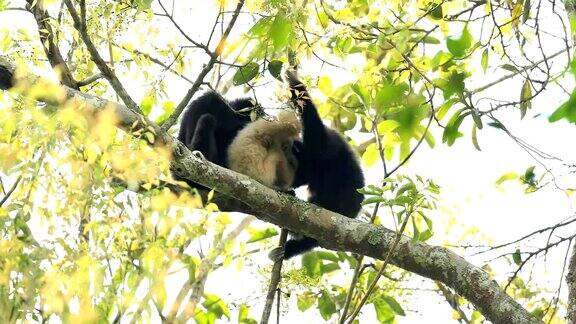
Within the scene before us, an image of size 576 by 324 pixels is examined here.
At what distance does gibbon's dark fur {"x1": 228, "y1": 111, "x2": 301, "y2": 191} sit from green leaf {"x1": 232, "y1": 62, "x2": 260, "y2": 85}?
1.19 m

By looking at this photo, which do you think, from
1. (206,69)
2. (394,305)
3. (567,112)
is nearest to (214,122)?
(206,69)

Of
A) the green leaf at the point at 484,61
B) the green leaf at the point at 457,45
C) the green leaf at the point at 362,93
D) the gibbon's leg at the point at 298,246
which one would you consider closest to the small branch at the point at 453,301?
the gibbon's leg at the point at 298,246

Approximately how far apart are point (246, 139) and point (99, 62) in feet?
5.93

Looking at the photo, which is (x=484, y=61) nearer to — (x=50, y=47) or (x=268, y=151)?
(x=50, y=47)

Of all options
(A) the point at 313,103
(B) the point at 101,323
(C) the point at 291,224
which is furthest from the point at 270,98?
(B) the point at 101,323

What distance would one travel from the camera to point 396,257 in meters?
4.21

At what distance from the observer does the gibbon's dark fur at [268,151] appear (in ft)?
18.3

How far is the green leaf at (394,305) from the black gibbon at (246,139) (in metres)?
1.10

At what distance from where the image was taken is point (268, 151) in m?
5.77

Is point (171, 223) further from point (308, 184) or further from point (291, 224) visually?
point (308, 184)

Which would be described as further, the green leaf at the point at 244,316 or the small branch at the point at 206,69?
the green leaf at the point at 244,316

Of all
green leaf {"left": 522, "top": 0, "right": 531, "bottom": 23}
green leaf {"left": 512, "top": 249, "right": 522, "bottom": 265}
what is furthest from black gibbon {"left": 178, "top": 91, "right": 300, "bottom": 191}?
green leaf {"left": 522, "top": 0, "right": 531, "bottom": 23}

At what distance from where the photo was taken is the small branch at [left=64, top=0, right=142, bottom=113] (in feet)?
12.6

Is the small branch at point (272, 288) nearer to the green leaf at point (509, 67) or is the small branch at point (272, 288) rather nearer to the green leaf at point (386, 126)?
the green leaf at point (386, 126)
